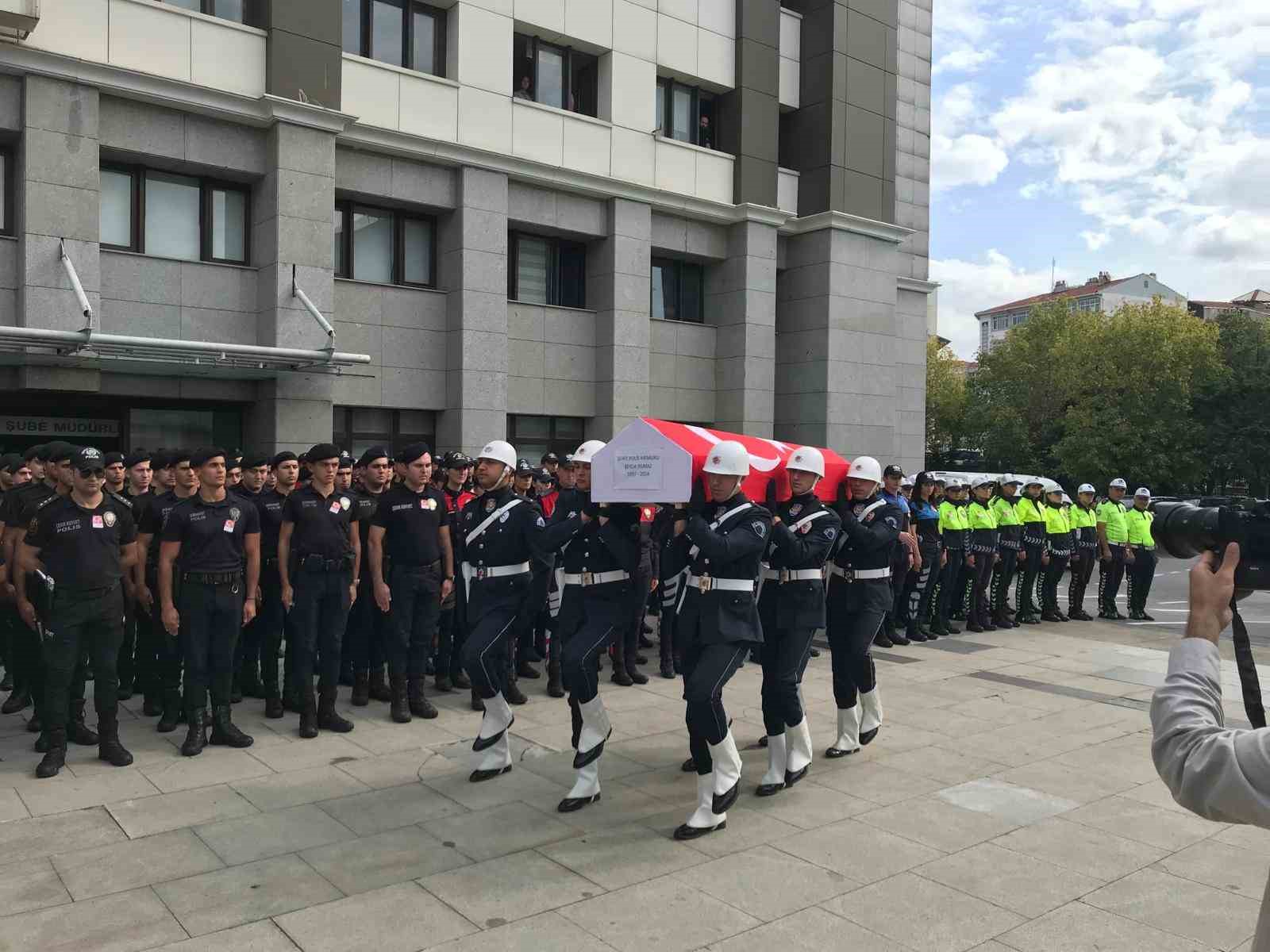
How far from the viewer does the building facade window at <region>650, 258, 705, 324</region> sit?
20891 mm

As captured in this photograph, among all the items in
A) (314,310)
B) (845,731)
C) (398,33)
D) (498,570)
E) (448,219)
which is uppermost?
(398,33)

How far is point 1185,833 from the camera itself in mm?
5949

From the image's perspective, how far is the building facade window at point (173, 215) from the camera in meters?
14.1

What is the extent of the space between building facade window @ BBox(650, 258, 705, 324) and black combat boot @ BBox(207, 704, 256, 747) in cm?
1455

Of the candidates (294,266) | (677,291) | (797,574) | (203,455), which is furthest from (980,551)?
(294,266)

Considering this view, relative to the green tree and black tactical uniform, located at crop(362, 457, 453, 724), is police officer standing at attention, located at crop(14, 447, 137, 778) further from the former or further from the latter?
the green tree

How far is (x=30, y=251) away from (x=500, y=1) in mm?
8669

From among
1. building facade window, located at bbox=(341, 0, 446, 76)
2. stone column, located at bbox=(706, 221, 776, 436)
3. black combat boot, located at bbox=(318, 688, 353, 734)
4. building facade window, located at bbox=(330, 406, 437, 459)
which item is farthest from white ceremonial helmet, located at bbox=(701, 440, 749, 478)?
stone column, located at bbox=(706, 221, 776, 436)

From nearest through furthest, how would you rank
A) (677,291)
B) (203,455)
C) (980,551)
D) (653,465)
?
(653,465) < (203,455) < (980,551) < (677,291)

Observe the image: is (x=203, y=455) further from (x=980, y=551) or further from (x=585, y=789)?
(x=980, y=551)

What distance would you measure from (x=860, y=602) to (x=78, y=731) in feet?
19.2

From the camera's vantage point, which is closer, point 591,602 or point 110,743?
point 591,602

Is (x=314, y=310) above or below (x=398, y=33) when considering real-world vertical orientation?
below

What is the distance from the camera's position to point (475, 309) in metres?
16.9
